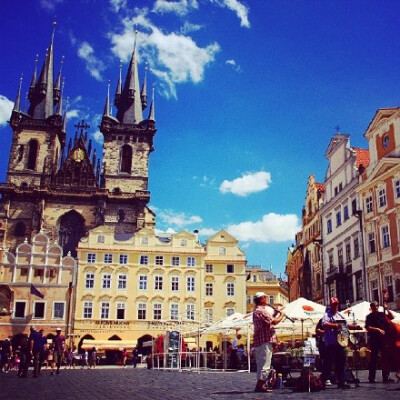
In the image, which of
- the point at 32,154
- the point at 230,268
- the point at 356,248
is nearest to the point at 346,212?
the point at 356,248

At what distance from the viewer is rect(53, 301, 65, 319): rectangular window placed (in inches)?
1705

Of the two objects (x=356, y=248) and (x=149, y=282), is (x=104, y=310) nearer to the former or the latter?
(x=149, y=282)

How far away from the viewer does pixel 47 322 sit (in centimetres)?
4284

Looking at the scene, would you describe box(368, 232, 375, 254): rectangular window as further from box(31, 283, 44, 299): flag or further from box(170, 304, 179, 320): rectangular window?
box(31, 283, 44, 299): flag

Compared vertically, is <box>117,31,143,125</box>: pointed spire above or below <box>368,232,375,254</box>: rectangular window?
above

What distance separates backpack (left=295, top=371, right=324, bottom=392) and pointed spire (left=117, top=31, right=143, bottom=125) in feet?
198

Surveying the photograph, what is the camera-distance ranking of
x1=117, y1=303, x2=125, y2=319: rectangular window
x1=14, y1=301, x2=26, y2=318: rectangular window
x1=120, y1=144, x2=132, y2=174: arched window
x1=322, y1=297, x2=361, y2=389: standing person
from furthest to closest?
x1=120, y1=144, x2=132, y2=174: arched window < x1=117, y1=303, x2=125, y2=319: rectangular window < x1=14, y1=301, x2=26, y2=318: rectangular window < x1=322, y1=297, x2=361, y2=389: standing person

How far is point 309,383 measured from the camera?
8531 mm

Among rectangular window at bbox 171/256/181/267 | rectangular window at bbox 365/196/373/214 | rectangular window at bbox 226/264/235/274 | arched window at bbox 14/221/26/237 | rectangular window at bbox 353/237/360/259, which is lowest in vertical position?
rectangular window at bbox 353/237/360/259

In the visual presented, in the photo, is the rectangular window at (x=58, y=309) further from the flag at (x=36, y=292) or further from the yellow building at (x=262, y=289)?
the yellow building at (x=262, y=289)

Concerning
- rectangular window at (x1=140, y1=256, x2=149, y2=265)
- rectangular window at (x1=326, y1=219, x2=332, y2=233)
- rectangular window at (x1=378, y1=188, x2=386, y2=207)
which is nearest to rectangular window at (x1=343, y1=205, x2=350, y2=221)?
rectangular window at (x1=326, y1=219, x2=332, y2=233)

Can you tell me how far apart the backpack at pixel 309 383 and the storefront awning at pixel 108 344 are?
110 ft

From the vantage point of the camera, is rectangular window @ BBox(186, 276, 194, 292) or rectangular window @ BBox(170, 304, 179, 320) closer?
rectangular window @ BBox(170, 304, 179, 320)

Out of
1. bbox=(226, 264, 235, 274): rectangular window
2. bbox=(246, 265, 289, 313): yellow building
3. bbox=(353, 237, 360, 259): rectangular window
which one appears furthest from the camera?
bbox=(246, 265, 289, 313): yellow building
